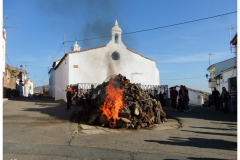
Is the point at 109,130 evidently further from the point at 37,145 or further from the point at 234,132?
the point at 234,132

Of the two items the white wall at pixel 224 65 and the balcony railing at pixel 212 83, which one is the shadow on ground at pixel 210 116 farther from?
the balcony railing at pixel 212 83

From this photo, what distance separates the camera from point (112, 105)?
923cm

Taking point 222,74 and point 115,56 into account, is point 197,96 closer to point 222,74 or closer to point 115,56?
point 222,74

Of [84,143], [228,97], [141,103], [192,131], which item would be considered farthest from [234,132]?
[228,97]

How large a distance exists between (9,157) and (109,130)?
4.01 meters

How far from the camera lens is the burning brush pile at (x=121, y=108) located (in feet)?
29.2

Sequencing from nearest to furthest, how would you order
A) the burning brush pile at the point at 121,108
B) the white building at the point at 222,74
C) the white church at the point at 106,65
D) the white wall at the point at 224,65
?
the burning brush pile at the point at 121,108
the white church at the point at 106,65
the white building at the point at 222,74
the white wall at the point at 224,65

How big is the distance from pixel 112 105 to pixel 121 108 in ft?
1.27

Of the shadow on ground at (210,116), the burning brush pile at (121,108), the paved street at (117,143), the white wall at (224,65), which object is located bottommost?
the paved street at (117,143)

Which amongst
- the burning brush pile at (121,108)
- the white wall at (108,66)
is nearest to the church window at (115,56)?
the white wall at (108,66)

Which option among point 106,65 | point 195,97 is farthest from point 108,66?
point 195,97

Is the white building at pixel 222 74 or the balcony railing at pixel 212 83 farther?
the balcony railing at pixel 212 83

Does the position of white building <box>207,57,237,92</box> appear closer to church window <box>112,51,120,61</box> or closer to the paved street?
church window <box>112,51,120,61</box>

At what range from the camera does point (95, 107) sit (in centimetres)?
1016
